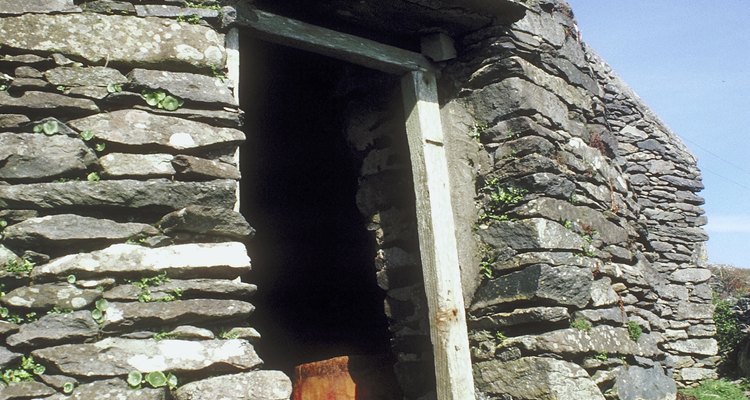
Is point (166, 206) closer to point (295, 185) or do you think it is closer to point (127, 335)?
point (127, 335)

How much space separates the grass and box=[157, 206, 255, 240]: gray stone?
5937 mm

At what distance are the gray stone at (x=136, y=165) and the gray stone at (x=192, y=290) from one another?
433 millimetres

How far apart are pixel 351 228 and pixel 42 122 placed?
326cm

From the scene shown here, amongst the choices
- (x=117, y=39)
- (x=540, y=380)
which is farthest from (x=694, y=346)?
(x=117, y=39)

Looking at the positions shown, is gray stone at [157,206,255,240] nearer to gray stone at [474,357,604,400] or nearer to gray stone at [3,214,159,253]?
gray stone at [3,214,159,253]

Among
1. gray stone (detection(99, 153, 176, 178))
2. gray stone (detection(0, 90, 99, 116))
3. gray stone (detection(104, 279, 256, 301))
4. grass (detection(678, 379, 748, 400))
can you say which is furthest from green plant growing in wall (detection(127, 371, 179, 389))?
grass (detection(678, 379, 748, 400))

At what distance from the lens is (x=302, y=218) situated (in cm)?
602

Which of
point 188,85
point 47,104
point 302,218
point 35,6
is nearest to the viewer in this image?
point 47,104

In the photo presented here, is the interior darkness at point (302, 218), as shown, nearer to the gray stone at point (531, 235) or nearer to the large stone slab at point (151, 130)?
the gray stone at point (531, 235)

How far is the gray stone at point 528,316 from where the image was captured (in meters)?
3.44

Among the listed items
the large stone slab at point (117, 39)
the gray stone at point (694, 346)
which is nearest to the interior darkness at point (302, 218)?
the large stone slab at point (117, 39)

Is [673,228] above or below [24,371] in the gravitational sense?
above

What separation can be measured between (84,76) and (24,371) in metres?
1.13

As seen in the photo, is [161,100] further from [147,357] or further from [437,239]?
[437,239]
